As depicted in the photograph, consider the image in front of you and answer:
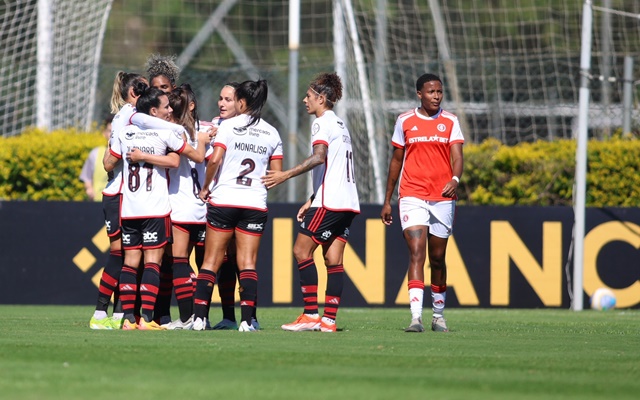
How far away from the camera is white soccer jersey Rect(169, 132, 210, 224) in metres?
9.42

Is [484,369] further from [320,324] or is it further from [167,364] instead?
[320,324]

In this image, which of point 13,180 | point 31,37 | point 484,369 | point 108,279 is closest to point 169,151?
point 108,279

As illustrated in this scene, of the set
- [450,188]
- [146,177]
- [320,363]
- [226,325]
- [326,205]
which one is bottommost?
[226,325]

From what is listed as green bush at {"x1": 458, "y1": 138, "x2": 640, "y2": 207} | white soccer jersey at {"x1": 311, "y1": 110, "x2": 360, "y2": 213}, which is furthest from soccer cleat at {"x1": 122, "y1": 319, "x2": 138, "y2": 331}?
green bush at {"x1": 458, "y1": 138, "x2": 640, "y2": 207}

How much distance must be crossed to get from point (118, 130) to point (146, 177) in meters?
0.55

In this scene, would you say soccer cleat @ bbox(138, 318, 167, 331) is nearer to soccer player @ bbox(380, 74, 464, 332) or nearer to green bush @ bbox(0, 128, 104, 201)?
soccer player @ bbox(380, 74, 464, 332)

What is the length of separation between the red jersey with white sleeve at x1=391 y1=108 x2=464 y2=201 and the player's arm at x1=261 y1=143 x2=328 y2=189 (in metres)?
0.78

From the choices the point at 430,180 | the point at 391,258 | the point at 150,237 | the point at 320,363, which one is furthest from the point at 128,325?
the point at 391,258

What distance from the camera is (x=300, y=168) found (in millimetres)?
8938

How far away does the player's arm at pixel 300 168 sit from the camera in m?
8.95

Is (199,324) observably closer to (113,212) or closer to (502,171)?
(113,212)

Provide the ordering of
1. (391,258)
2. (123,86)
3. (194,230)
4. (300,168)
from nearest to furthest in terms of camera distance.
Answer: (300,168) → (194,230) → (123,86) → (391,258)

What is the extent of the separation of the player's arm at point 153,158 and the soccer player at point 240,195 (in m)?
0.30

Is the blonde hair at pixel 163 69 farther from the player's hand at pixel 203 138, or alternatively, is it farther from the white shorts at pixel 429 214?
the white shorts at pixel 429 214
